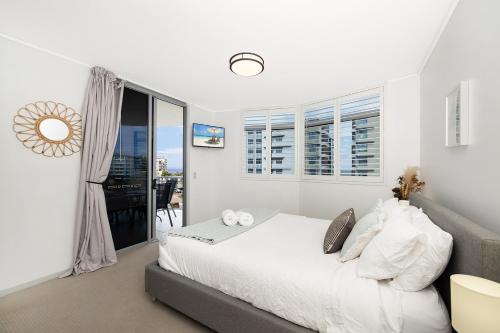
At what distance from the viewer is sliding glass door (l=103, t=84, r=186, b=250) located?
318cm

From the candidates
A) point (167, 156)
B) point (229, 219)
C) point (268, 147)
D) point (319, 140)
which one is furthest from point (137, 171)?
point (319, 140)

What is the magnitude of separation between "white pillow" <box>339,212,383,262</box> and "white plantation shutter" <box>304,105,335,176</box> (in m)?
2.25

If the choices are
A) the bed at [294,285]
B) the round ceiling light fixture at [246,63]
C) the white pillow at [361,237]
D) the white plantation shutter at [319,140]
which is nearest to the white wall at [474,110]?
the bed at [294,285]

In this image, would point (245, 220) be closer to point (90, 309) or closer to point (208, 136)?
point (90, 309)

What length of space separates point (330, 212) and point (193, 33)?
3.25 m

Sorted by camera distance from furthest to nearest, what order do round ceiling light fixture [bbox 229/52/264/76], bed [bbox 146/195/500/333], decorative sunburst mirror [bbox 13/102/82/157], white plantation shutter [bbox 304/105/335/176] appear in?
white plantation shutter [bbox 304/105/335/176] → decorative sunburst mirror [bbox 13/102/82/157] → round ceiling light fixture [bbox 229/52/264/76] → bed [bbox 146/195/500/333]

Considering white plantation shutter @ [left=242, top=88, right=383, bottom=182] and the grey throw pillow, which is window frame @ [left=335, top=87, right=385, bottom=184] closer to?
white plantation shutter @ [left=242, top=88, right=383, bottom=182]

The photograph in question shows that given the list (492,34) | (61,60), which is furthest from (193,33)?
(492,34)

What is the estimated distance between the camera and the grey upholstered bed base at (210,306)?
4.62ft

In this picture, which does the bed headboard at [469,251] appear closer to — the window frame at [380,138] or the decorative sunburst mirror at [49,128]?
the window frame at [380,138]

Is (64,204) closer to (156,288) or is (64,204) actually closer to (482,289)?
(156,288)

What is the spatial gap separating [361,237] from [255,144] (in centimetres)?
337

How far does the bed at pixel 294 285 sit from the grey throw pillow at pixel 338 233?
102 millimetres

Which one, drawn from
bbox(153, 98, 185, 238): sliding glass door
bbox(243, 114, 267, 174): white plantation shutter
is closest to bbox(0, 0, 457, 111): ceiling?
bbox(153, 98, 185, 238): sliding glass door
